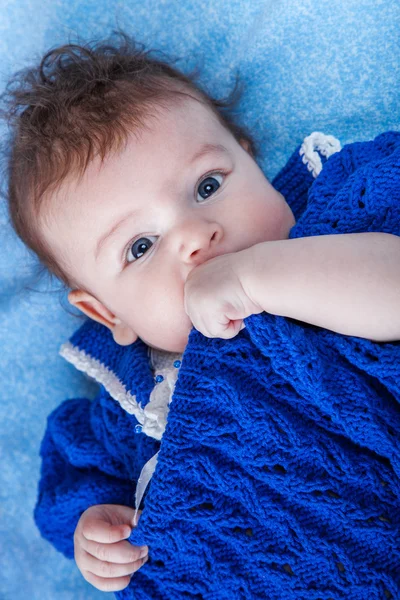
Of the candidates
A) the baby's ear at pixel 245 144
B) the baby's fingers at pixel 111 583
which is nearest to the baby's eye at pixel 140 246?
the baby's ear at pixel 245 144

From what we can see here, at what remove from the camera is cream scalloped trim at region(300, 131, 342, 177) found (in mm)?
1604

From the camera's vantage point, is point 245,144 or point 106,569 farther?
point 245,144

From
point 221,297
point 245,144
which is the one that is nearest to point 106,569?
point 221,297

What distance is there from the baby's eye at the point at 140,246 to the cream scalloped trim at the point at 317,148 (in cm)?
46

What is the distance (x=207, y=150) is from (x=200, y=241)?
0.78 feet

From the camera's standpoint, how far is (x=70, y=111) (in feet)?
4.75

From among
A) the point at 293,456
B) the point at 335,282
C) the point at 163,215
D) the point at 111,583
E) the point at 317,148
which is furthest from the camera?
the point at 317,148

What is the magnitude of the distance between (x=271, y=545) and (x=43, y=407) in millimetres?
838

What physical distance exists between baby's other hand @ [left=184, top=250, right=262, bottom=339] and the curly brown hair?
0.37 meters

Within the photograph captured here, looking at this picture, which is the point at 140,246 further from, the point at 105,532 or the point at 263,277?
the point at 105,532

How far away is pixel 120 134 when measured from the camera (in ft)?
4.60

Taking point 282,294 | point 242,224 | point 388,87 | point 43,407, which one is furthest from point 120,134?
point 43,407

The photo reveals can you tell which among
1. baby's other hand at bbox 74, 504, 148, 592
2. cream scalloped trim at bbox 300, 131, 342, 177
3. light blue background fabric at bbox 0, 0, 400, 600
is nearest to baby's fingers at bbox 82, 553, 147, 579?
baby's other hand at bbox 74, 504, 148, 592

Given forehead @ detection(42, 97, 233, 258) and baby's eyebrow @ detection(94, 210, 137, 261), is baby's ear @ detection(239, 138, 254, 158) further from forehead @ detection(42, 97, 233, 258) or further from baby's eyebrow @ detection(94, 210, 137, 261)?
baby's eyebrow @ detection(94, 210, 137, 261)
